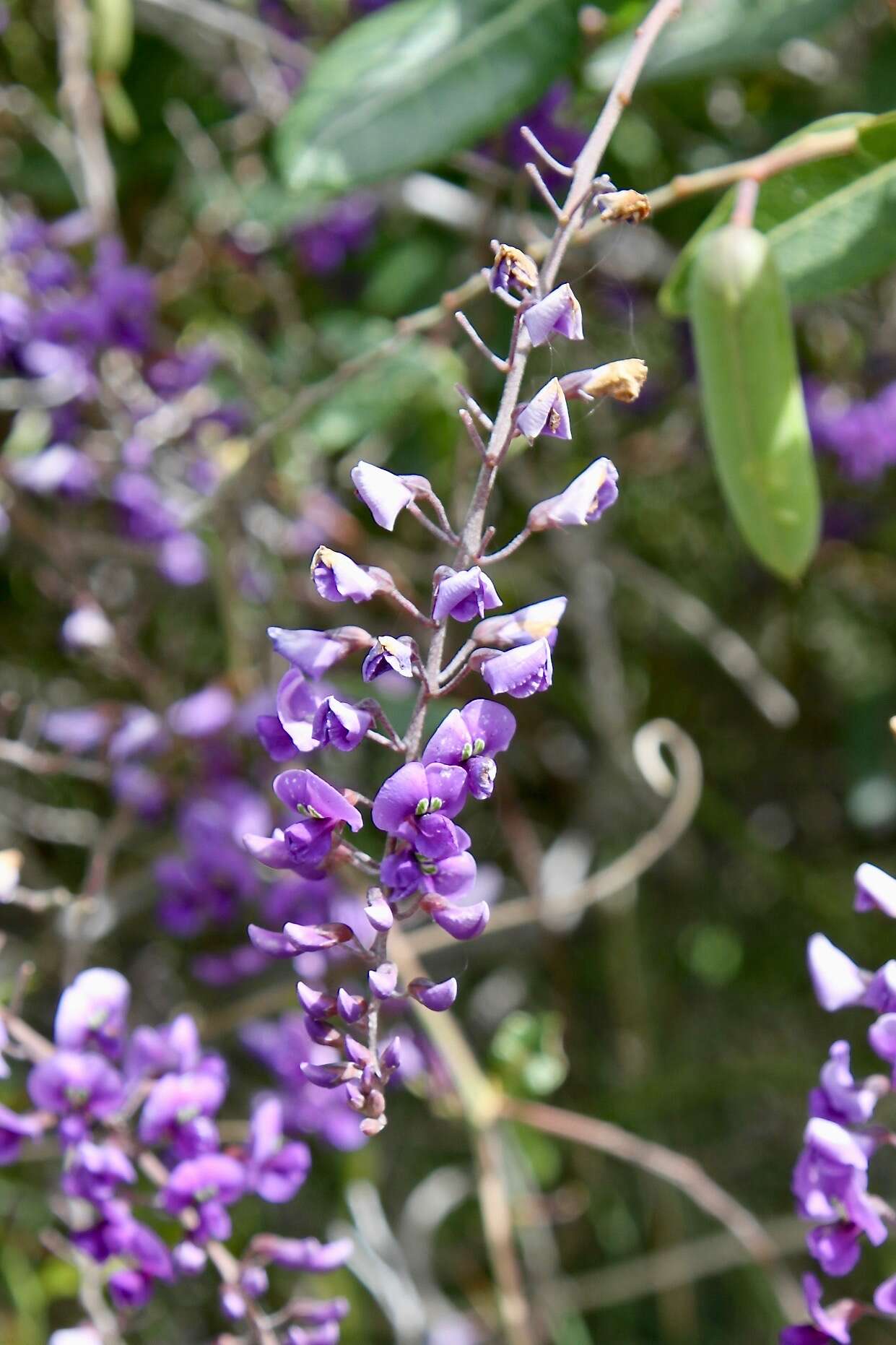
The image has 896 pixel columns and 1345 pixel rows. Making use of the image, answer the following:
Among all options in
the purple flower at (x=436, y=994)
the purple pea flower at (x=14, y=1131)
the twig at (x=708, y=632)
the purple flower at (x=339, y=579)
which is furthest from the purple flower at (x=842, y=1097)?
the twig at (x=708, y=632)

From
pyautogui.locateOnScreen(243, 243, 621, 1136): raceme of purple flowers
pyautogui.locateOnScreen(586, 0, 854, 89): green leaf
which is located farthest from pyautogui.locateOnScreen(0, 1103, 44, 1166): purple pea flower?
pyautogui.locateOnScreen(586, 0, 854, 89): green leaf

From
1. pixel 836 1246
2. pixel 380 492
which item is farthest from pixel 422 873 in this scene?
pixel 836 1246

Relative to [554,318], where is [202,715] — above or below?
below

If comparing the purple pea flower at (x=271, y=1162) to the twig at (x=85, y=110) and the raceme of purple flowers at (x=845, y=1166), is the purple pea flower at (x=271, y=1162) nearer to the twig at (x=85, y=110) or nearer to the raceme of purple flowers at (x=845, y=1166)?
the raceme of purple flowers at (x=845, y=1166)

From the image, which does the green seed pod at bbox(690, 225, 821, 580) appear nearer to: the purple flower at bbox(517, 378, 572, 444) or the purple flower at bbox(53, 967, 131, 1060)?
the purple flower at bbox(517, 378, 572, 444)

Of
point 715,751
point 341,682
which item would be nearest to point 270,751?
point 341,682

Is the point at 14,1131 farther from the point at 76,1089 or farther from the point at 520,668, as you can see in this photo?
the point at 520,668
